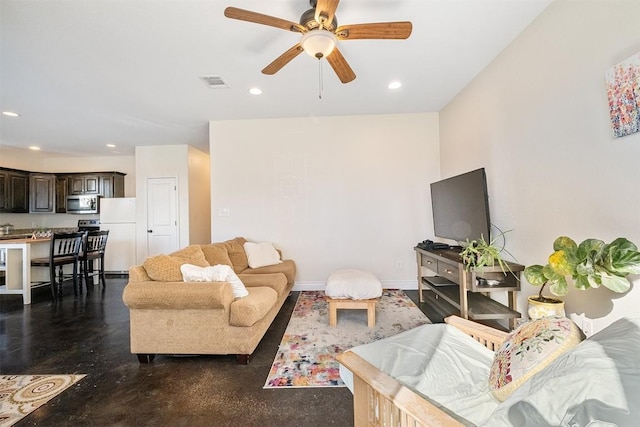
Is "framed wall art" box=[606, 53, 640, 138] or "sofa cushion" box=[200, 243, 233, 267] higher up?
"framed wall art" box=[606, 53, 640, 138]

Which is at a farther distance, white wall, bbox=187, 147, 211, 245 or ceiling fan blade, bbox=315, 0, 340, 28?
white wall, bbox=187, 147, 211, 245

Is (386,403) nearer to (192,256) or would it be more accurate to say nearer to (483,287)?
(483,287)

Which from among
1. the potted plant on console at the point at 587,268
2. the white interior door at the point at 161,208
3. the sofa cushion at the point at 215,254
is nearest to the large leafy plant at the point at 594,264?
the potted plant on console at the point at 587,268

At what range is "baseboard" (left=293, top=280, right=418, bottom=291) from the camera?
4.00m

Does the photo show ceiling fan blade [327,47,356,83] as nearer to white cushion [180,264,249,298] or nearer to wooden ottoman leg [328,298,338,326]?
white cushion [180,264,249,298]

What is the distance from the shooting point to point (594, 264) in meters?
1.41

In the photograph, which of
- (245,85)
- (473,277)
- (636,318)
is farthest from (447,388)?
(245,85)

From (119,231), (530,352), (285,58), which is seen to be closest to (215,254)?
(285,58)

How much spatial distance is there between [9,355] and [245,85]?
11.1 feet

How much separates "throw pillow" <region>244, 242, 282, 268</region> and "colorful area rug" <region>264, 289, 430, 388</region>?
0.67 meters

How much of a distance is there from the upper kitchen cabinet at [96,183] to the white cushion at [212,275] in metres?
5.20

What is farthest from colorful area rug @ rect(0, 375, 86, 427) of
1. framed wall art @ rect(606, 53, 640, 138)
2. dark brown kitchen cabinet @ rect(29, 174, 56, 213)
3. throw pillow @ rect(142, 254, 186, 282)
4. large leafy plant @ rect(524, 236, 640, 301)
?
dark brown kitchen cabinet @ rect(29, 174, 56, 213)

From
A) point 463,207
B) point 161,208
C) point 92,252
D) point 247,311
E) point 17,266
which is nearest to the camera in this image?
point 247,311

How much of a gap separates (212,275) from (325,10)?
2.02 m
